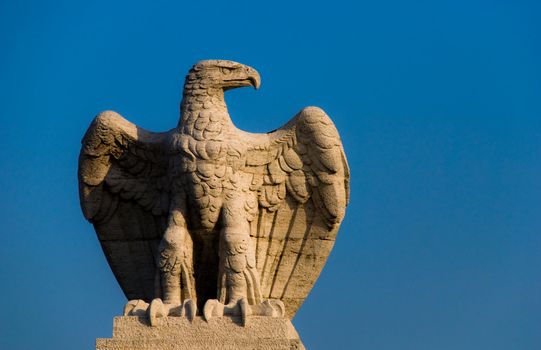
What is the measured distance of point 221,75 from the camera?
→ 1052 inches

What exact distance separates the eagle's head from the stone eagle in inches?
0.5

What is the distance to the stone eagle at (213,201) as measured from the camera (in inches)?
1032

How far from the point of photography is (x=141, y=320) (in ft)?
83.3

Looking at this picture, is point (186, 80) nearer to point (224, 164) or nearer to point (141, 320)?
point (224, 164)

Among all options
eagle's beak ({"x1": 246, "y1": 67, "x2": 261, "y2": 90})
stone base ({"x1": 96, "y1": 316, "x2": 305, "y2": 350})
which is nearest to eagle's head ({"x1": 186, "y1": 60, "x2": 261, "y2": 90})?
eagle's beak ({"x1": 246, "y1": 67, "x2": 261, "y2": 90})

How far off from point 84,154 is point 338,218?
363cm

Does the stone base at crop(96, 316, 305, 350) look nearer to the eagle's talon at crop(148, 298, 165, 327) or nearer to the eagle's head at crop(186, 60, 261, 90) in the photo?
the eagle's talon at crop(148, 298, 165, 327)

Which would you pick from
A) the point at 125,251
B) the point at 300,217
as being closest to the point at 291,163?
the point at 300,217

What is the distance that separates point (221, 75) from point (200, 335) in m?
3.80

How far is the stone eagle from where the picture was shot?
26.2 metres

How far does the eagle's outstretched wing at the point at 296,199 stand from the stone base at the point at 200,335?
1.92 metres

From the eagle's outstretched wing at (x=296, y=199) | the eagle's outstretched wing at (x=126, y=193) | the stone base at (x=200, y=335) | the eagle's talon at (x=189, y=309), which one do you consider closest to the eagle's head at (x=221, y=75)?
the eagle's outstretched wing at (x=296, y=199)

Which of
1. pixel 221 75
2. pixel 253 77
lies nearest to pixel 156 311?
pixel 221 75

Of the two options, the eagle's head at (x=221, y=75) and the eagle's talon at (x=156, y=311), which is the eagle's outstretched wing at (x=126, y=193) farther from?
the eagle's talon at (x=156, y=311)
